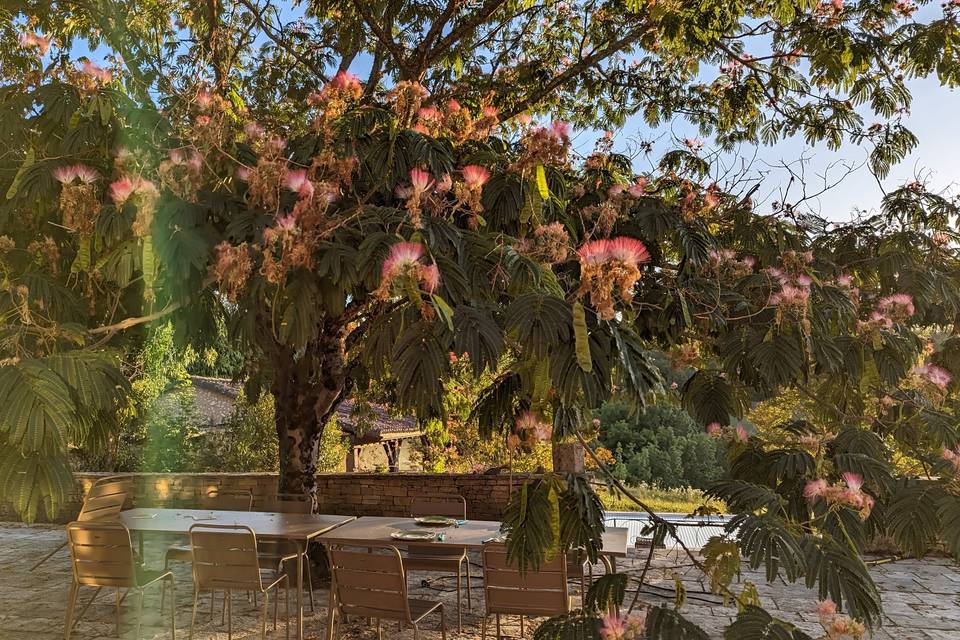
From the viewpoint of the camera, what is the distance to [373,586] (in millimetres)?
4398

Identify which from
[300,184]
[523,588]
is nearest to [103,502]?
[523,588]

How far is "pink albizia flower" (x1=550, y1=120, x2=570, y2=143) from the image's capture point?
3.20m

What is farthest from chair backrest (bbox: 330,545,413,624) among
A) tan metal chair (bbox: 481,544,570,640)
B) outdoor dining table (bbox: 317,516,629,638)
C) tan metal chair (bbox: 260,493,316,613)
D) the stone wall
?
the stone wall

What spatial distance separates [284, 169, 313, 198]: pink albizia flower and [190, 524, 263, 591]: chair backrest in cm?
305

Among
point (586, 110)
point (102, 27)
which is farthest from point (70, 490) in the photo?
point (586, 110)

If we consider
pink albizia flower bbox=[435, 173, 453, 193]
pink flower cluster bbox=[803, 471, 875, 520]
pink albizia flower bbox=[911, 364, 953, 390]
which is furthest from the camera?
pink albizia flower bbox=[911, 364, 953, 390]

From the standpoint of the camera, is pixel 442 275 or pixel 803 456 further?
pixel 803 456

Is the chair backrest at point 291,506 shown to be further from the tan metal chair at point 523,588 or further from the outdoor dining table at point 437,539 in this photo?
the tan metal chair at point 523,588

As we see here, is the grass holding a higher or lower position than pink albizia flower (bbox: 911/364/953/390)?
lower

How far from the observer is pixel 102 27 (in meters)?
5.86

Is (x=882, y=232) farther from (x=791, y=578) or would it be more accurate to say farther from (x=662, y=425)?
(x=662, y=425)

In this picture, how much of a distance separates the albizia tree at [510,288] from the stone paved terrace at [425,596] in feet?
6.53

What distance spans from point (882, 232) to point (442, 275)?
162 inches

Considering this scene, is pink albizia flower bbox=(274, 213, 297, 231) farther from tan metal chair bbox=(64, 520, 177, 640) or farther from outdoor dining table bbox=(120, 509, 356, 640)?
tan metal chair bbox=(64, 520, 177, 640)
